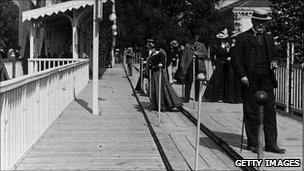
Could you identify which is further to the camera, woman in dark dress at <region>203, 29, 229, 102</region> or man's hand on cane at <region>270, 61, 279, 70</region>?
woman in dark dress at <region>203, 29, 229, 102</region>

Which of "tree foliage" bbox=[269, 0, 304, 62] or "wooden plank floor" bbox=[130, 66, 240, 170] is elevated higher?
"tree foliage" bbox=[269, 0, 304, 62]

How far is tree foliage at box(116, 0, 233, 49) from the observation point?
42469mm

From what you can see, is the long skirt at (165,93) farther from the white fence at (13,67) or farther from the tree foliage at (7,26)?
the tree foliage at (7,26)

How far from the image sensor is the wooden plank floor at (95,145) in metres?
6.73

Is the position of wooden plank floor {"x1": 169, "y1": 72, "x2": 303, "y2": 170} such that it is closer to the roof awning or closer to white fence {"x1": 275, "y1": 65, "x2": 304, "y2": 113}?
white fence {"x1": 275, "y1": 65, "x2": 304, "y2": 113}

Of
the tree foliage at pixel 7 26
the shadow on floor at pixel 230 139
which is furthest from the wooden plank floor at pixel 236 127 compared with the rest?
the tree foliage at pixel 7 26

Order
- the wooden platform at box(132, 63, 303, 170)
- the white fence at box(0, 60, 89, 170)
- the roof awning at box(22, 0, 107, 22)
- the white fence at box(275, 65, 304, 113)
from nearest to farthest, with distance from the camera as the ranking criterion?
the white fence at box(0, 60, 89, 170) → the wooden platform at box(132, 63, 303, 170) → the white fence at box(275, 65, 304, 113) → the roof awning at box(22, 0, 107, 22)

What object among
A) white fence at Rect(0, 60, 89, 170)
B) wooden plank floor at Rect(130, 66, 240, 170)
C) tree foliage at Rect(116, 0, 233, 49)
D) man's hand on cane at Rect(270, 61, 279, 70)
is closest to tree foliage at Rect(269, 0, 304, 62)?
wooden plank floor at Rect(130, 66, 240, 170)

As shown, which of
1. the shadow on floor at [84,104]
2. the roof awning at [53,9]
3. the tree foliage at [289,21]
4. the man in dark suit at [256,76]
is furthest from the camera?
the tree foliage at [289,21]

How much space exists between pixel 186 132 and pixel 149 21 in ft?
114

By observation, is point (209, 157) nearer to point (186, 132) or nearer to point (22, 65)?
point (186, 132)

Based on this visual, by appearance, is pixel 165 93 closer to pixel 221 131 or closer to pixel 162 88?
pixel 162 88

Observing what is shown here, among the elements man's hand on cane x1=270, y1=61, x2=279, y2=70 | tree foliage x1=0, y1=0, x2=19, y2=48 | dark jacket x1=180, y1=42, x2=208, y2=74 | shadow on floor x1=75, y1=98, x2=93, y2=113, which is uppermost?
tree foliage x1=0, y1=0, x2=19, y2=48

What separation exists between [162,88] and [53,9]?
26.0 feet
